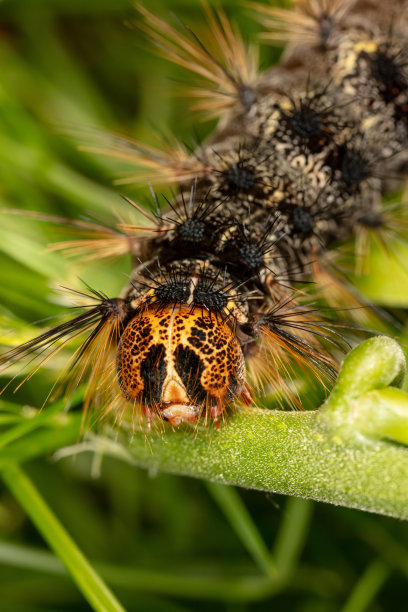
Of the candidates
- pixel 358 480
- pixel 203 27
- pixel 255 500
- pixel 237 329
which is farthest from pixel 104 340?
pixel 203 27

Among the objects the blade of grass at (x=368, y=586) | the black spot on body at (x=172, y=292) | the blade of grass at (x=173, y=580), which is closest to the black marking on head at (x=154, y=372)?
the black spot on body at (x=172, y=292)

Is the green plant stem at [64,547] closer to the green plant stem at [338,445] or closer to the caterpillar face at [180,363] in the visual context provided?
the green plant stem at [338,445]

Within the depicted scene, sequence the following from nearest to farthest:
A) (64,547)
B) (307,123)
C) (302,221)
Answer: (64,547) → (302,221) → (307,123)

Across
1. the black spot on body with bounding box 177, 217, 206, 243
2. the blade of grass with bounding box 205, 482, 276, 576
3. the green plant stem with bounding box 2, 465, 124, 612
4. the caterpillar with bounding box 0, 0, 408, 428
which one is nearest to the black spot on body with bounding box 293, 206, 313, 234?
the caterpillar with bounding box 0, 0, 408, 428

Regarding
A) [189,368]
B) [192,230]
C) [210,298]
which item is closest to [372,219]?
[192,230]

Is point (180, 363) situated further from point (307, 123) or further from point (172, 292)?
point (307, 123)

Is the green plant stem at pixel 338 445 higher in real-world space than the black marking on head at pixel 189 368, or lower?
lower

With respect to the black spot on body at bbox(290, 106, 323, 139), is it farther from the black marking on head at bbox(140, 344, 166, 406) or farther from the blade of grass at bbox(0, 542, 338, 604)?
the blade of grass at bbox(0, 542, 338, 604)
